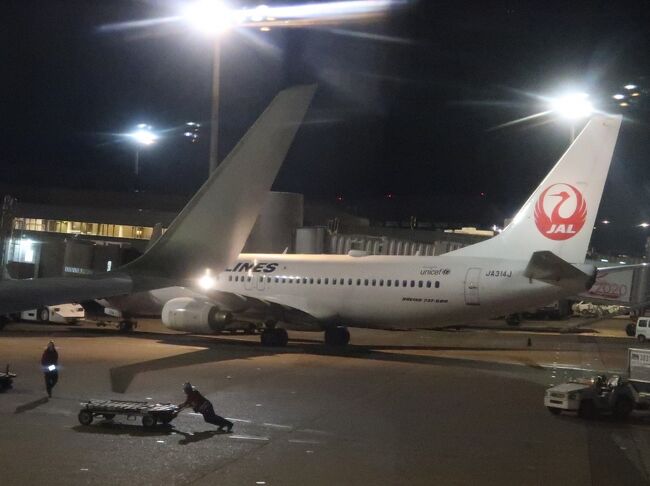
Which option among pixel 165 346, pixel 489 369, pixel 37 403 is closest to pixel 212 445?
pixel 37 403

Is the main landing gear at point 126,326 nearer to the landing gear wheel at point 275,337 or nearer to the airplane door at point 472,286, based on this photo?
the landing gear wheel at point 275,337

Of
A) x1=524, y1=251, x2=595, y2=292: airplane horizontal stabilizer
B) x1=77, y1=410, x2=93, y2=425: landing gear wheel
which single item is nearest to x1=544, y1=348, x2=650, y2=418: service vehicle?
x1=524, y1=251, x2=595, y2=292: airplane horizontal stabilizer

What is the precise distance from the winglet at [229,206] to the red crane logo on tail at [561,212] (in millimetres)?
21025

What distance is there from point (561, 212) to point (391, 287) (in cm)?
684

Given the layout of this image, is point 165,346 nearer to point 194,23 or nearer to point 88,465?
point 194,23

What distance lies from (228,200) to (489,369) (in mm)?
20883

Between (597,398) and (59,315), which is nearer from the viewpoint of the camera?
(597,398)

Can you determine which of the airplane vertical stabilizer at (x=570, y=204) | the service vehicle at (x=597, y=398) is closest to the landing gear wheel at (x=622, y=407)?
the service vehicle at (x=597, y=398)

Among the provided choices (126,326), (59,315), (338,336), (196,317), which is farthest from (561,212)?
(59,315)

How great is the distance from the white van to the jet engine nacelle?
909 inches

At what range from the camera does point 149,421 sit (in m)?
15.3

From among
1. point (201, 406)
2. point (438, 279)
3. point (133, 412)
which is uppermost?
point (438, 279)

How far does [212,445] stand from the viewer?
555 inches

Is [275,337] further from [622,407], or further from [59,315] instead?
[622,407]
